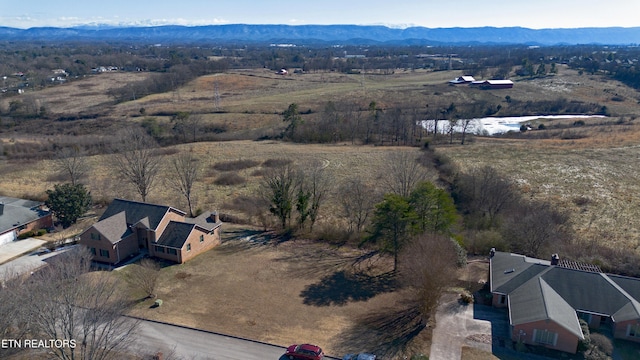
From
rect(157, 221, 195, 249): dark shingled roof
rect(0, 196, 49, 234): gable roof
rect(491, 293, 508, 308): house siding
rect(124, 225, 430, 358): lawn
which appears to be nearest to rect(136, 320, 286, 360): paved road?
rect(124, 225, 430, 358): lawn

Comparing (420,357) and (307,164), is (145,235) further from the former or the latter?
(307,164)

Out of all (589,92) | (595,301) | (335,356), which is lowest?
(335,356)

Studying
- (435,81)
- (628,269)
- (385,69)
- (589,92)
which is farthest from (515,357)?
(385,69)

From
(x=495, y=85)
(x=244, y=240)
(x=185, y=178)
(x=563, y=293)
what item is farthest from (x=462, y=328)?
(x=495, y=85)

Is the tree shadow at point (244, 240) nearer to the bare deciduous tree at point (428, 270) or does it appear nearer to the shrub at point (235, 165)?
the bare deciduous tree at point (428, 270)

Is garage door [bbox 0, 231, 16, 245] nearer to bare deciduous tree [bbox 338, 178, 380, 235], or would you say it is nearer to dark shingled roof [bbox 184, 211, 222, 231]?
dark shingled roof [bbox 184, 211, 222, 231]

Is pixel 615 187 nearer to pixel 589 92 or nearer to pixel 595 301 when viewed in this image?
pixel 595 301
